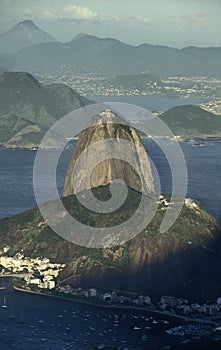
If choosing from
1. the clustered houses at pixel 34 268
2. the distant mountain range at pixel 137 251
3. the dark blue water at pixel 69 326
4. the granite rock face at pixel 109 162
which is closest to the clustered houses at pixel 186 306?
the distant mountain range at pixel 137 251

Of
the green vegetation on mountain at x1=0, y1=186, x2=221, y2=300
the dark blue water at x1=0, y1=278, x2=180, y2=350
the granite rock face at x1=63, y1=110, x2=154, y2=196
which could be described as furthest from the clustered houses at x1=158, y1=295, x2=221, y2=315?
the granite rock face at x1=63, y1=110, x2=154, y2=196

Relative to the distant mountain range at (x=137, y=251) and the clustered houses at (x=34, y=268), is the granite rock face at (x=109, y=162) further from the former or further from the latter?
the clustered houses at (x=34, y=268)

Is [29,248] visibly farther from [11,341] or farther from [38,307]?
[11,341]

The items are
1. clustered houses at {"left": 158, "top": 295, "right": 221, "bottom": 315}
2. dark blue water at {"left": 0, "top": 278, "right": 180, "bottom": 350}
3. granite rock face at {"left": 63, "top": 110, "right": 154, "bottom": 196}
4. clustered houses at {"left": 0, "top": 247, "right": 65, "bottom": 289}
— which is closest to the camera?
dark blue water at {"left": 0, "top": 278, "right": 180, "bottom": 350}

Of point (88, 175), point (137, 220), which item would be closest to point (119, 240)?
point (137, 220)

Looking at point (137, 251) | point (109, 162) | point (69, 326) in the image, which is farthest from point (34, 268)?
point (109, 162)

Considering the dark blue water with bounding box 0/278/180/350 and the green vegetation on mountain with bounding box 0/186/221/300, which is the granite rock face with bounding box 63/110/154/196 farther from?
the dark blue water with bounding box 0/278/180/350

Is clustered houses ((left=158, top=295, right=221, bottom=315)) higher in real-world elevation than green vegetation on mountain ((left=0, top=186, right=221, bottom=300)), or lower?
lower

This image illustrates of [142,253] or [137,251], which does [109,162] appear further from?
[142,253]
